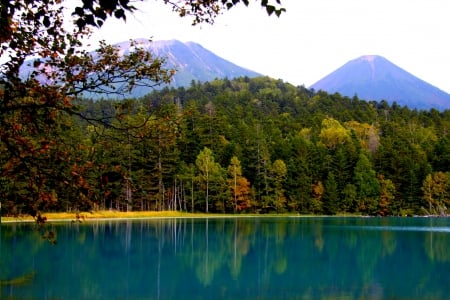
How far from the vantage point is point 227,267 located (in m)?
18.9

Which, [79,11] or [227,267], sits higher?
[79,11]

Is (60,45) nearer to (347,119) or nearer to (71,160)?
(71,160)

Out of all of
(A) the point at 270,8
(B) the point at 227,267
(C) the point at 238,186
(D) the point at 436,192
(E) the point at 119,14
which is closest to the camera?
(E) the point at 119,14

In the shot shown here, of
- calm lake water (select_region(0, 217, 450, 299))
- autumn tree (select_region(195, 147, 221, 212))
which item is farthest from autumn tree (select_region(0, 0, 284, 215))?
autumn tree (select_region(195, 147, 221, 212))

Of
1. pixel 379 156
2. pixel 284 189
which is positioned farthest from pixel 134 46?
Answer: pixel 379 156

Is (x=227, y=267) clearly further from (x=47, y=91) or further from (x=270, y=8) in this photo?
(x=270, y=8)

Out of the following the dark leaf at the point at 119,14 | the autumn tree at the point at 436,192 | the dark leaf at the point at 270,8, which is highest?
the dark leaf at the point at 270,8

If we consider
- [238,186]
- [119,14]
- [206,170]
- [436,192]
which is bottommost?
[436,192]

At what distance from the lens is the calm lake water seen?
14.1 m

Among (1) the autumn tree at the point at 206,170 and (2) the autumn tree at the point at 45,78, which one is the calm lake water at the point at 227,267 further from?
(1) the autumn tree at the point at 206,170

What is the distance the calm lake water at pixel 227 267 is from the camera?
46.2 ft

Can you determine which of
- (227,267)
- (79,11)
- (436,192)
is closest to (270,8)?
(79,11)

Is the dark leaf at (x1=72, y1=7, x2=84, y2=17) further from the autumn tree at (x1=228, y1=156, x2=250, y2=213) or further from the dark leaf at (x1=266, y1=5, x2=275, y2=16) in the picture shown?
the autumn tree at (x1=228, y1=156, x2=250, y2=213)

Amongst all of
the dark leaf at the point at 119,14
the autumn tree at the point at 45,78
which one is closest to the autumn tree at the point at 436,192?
the autumn tree at the point at 45,78
